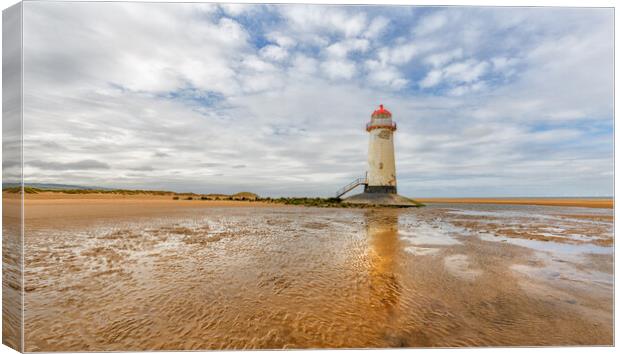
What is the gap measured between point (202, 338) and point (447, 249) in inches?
287

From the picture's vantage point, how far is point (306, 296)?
404 centimetres

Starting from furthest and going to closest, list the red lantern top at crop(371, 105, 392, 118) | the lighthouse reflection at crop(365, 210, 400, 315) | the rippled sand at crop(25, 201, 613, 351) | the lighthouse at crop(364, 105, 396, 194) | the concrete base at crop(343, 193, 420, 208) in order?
the red lantern top at crop(371, 105, 392, 118)
the lighthouse at crop(364, 105, 396, 194)
the concrete base at crop(343, 193, 420, 208)
the lighthouse reflection at crop(365, 210, 400, 315)
the rippled sand at crop(25, 201, 613, 351)

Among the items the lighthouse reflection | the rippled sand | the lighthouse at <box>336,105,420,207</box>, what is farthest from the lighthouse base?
the rippled sand

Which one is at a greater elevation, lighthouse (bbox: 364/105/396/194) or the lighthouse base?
lighthouse (bbox: 364/105/396/194)

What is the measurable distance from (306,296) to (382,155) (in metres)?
24.0

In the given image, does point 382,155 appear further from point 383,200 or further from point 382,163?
point 383,200

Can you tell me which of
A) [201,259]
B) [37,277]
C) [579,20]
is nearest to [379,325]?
[201,259]

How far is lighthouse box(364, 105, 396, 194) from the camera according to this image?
86.4ft

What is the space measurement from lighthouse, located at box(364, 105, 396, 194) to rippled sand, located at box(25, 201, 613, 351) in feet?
62.0

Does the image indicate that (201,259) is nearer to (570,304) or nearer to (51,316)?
(51,316)

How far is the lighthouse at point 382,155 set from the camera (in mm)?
26344

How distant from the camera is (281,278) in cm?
490

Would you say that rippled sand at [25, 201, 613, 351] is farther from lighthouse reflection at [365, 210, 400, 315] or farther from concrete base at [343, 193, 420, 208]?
concrete base at [343, 193, 420, 208]

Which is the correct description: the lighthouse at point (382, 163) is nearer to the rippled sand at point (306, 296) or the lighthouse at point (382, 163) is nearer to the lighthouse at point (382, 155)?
the lighthouse at point (382, 155)
